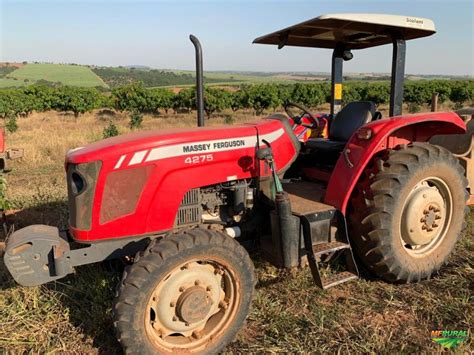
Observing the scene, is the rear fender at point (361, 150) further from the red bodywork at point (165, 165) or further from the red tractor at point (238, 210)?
the red bodywork at point (165, 165)

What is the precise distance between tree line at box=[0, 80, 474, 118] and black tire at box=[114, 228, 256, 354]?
82.0 ft

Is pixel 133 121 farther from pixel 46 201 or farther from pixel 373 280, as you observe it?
pixel 373 280

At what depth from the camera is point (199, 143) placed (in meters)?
2.69

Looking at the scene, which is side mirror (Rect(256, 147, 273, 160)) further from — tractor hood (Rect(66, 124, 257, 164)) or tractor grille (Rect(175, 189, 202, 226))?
tractor grille (Rect(175, 189, 202, 226))

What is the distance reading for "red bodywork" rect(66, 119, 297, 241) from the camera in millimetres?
2457

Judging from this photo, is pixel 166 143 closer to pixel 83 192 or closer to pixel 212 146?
pixel 212 146

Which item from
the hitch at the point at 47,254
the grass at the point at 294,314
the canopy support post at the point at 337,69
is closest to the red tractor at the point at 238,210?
the hitch at the point at 47,254

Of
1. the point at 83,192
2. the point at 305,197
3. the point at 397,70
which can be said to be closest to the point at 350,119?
the point at 397,70

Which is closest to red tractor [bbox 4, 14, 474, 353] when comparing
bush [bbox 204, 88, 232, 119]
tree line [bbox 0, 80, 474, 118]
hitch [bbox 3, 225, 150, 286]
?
hitch [bbox 3, 225, 150, 286]

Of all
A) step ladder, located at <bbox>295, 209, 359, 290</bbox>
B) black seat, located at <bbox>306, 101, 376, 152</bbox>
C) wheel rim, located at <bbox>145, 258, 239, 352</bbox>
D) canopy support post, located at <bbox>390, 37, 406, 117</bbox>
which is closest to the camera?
wheel rim, located at <bbox>145, 258, 239, 352</bbox>

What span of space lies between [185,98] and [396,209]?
88.4 feet

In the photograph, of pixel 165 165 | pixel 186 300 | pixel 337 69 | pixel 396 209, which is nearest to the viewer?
pixel 186 300

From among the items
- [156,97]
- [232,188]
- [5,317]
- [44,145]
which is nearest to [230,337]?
[232,188]

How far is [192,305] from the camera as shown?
94.8 inches
